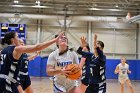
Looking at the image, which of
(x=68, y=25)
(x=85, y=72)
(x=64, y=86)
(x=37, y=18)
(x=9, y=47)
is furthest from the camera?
(x=68, y=25)

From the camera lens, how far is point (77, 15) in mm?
26016

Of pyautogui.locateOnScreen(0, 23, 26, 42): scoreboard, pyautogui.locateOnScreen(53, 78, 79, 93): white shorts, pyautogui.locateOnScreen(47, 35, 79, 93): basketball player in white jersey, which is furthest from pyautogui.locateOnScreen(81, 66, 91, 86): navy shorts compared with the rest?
pyautogui.locateOnScreen(0, 23, 26, 42): scoreboard

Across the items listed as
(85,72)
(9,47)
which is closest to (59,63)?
(9,47)

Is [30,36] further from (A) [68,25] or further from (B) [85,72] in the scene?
(B) [85,72]

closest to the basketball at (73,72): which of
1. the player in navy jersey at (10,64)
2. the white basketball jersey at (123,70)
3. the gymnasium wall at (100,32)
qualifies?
the player in navy jersey at (10,64)

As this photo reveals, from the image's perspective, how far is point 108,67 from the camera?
25938 millimetres

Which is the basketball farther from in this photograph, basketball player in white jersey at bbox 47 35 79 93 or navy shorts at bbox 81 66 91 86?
navy shorts at bbox 81 66 91 86

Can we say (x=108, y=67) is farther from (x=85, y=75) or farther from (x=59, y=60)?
(x=59, y=60)

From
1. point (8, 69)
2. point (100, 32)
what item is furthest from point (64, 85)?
point (100, 32)

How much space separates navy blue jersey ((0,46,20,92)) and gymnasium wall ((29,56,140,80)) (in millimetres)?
20473

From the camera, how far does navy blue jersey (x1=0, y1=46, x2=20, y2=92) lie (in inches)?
185

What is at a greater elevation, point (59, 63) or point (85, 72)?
point (59, 63)

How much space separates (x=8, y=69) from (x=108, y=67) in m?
21.7

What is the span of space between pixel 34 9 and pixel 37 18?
2.19m
